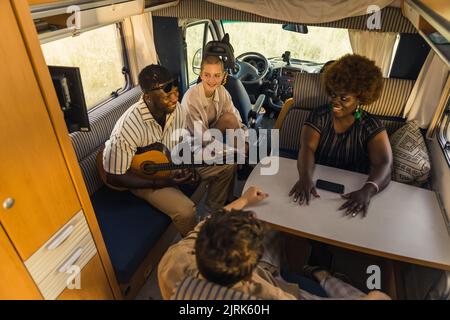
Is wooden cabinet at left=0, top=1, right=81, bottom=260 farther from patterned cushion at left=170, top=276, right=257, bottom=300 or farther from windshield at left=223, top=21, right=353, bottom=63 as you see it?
windshield at left=223, top=21, right=353, bottom=63

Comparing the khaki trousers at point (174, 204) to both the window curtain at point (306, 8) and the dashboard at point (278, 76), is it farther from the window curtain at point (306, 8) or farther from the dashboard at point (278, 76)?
the dashboard at point (278, 76)

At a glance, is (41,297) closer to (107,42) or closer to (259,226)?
(259,226)

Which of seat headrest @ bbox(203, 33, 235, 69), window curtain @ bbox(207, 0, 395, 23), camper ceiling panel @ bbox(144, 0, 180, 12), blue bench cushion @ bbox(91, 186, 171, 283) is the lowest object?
blue bench cushion @ bbox(91, 186, 171, 283)

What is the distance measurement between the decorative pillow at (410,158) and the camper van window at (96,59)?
2.58 metres

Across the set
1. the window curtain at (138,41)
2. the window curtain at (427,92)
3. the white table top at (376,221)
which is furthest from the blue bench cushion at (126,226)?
the window curtain at (427,92)

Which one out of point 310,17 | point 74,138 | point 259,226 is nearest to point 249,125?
point 310,17

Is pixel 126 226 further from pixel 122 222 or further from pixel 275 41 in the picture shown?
pixel 275 41

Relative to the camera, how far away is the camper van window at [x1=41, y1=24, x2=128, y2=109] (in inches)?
91.2

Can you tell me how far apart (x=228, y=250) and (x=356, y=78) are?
1.43 meters

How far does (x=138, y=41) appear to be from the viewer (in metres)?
2.99

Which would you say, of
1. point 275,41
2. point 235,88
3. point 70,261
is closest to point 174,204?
point 70,261

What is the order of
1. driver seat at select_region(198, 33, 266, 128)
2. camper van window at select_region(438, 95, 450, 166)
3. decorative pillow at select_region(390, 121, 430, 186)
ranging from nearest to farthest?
decorative pillow at select_region(390, 121, 430, 186) < camper van window at select_region(438, 95, 450, 166) < driver seat at select_region(198, 33, 266, 128)

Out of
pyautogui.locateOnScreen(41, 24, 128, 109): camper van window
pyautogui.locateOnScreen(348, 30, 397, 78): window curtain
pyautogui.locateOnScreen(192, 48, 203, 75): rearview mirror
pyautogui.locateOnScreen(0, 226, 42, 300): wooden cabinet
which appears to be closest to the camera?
pyautogui.locateOnScreen(0, 226, 42, 300): wooden cabinet

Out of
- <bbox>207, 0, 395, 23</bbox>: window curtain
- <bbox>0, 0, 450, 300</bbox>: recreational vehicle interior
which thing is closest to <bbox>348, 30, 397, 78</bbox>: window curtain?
<bbox>0, 0, 450, 300</bbox>: recreational vehicle interior
